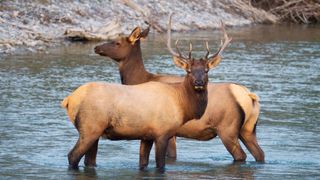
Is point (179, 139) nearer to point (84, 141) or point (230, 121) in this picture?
point (230, 121)

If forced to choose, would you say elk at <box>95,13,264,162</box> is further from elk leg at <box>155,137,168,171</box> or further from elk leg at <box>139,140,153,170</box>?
elk leg at <box>155,137,168,171</box>

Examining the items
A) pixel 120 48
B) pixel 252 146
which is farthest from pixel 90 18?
pixel 252 146

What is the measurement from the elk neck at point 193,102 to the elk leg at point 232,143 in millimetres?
774

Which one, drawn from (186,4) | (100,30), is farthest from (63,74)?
(186,4)

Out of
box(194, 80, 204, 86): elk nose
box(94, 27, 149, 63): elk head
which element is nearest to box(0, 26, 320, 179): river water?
box(194, 80, 204, 86): elk nose

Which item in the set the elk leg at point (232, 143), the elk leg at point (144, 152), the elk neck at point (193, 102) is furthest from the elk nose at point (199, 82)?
the elk leg at point (232, 143)

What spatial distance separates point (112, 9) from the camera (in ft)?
102

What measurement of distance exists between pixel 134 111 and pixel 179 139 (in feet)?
9.79

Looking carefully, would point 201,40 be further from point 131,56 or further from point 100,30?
point 131,56

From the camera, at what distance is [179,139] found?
14.3 meters

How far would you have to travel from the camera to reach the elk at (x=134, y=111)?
36.9 ft

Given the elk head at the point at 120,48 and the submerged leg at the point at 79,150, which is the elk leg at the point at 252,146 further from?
the submerged leg at the point at 79,150

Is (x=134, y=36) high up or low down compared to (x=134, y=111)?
up

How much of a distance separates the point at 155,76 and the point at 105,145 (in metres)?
1.17
